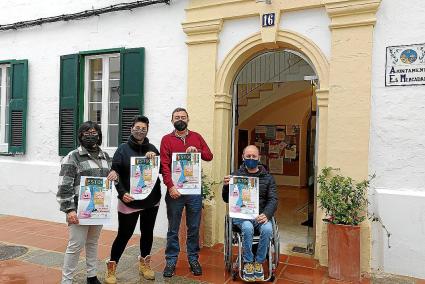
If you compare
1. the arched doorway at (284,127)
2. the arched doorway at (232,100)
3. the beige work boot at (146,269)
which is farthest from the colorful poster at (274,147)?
the beige work boot at (146,269)

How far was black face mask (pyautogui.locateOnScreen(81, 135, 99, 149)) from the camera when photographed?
3383mm

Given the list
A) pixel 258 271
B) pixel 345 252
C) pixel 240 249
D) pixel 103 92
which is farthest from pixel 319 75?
pixel 103 92

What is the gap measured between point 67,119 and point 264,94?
4.89 meters

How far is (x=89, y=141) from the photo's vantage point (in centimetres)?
339

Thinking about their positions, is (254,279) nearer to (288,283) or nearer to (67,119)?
(288,283)

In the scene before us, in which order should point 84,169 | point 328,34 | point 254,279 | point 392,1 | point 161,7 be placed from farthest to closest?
point 161,7 < point 328,34 < point 392,1 < point 254,279 < point 84,169

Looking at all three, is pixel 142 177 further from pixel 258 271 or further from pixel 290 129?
pixel 290 129

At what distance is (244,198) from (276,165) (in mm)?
8283

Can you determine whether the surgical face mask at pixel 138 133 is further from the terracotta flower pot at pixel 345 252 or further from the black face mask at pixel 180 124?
the terracotta flower pot at pixel 345 252

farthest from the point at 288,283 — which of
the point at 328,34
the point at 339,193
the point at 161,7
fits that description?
the point at 161,7

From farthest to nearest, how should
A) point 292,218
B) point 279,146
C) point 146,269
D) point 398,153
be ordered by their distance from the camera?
1. point 279,146
2. point 292,218
3. point 398,153
4. point 146,269

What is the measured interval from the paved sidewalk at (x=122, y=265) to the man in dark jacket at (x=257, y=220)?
0.35 m

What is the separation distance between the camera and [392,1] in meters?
4.20

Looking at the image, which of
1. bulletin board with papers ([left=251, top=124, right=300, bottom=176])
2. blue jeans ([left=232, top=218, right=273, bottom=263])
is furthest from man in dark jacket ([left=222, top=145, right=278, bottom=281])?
bulletin board with papers ([left=251, top=124, right=300, bottom=176])
